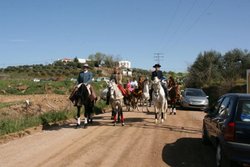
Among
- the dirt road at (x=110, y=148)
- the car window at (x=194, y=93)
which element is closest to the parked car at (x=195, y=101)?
the car window at (x=194, y=93)

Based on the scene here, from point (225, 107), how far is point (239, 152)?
1817 millimetres

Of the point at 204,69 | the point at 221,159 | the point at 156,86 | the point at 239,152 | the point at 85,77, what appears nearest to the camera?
the point at 239,152

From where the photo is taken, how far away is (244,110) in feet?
25.4

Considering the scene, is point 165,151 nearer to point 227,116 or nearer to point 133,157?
point 133,157

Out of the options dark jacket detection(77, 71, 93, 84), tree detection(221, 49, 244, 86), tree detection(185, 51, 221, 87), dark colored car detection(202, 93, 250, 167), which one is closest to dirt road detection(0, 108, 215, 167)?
dark colored car detection(202, 93, 250, 167)

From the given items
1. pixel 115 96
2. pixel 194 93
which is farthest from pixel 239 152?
pixel 194 93

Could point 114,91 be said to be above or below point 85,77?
Answer: below

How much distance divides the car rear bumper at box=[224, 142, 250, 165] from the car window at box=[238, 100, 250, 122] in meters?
0.58

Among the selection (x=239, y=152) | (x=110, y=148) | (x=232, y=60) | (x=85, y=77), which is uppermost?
(x=232, y=60)

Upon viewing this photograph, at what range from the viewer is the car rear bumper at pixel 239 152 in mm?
7113

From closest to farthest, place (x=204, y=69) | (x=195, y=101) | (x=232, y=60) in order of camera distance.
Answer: (x=195, y=101) → (x=232, y=60) → (x=204, y=69)

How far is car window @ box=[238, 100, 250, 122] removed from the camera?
7.52 meters

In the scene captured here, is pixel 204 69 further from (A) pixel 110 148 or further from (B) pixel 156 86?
(A) pixel 110 148

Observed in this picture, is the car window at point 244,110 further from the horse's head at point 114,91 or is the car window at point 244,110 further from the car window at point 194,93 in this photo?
the car window at point 194,93
